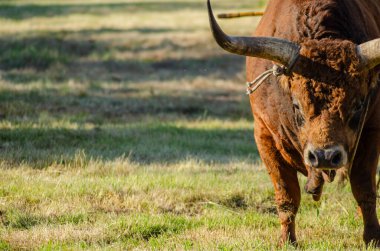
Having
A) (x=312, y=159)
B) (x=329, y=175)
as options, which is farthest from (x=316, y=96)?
(x=329, y=175)

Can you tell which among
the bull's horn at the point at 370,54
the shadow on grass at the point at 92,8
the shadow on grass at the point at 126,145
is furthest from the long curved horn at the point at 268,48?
the shadow on grass at the point at 92,8

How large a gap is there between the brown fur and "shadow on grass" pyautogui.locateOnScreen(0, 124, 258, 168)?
3.50 meters

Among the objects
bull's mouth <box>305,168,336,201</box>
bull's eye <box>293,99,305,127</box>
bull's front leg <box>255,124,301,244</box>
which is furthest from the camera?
bull's front leg <box>255,124,301,244</box>

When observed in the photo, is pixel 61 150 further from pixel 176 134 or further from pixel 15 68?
pixel 15 68

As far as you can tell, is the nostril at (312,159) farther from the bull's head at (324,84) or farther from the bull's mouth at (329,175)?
the bull's mouth at (329,175)

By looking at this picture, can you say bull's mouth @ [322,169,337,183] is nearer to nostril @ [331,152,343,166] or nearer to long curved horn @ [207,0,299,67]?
nostril @ [331,152,343,166]

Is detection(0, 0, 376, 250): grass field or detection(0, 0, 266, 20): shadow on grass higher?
detection(0, 0, 376, 250): grass field

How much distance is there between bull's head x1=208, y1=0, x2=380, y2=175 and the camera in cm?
669

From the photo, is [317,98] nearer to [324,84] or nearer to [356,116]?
[324,84]

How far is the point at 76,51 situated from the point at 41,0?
24.6m

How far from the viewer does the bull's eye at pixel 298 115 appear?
7.10 metres

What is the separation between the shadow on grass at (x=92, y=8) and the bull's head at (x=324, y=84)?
27.5 meters

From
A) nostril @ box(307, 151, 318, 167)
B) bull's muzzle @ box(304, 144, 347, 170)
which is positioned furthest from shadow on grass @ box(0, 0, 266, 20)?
bull's muzzle @ box(304, 144, 347, 170)

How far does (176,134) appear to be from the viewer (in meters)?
14.0
